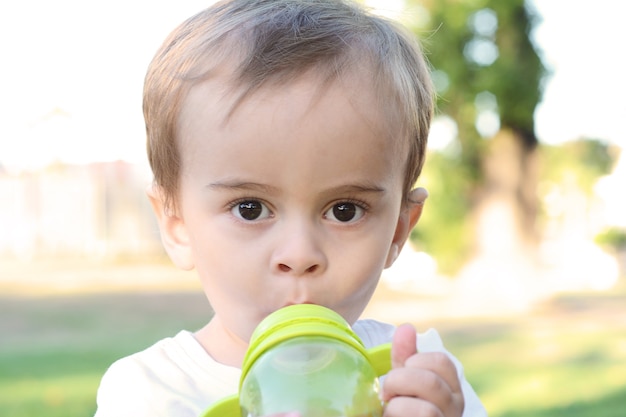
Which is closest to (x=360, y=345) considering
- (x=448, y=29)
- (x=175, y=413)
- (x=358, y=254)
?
(x=358, y=254)

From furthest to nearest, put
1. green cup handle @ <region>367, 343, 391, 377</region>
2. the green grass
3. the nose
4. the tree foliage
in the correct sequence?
the tree foliage, the green grass, the nose, green cup handle @ <region>367, 343, 391, 377</region>

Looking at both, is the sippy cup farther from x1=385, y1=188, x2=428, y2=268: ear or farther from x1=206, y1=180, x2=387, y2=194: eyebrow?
x1=385, y1=188, x2=428, y2=268: ear

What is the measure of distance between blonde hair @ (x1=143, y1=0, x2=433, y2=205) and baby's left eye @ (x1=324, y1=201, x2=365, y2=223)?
0.16 m

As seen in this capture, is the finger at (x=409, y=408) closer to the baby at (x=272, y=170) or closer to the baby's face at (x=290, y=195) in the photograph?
the baby at (x=272, y=170)

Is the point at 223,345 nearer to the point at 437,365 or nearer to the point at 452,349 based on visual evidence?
the point at 437,365

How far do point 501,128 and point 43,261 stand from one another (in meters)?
8.41

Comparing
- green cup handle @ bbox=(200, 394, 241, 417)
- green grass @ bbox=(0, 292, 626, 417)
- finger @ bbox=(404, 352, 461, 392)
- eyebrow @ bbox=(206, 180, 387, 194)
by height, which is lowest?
green cup handle @ bbox=(200, 394, 241, 417)

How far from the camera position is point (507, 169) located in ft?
36.7

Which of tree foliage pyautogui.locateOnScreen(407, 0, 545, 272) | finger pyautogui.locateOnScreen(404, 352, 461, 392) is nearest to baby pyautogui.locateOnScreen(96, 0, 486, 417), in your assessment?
finger pyautogui.locateOnScreen(404, 352, 461, 392)

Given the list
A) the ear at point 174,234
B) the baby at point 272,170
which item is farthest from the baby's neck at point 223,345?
the ear at point 174,234

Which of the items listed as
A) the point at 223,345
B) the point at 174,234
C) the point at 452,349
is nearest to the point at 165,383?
→ the point at 223,345

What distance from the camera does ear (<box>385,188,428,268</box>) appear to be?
167cm

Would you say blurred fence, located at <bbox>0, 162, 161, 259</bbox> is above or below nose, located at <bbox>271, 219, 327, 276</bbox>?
above

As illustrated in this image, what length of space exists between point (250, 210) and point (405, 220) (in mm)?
400
